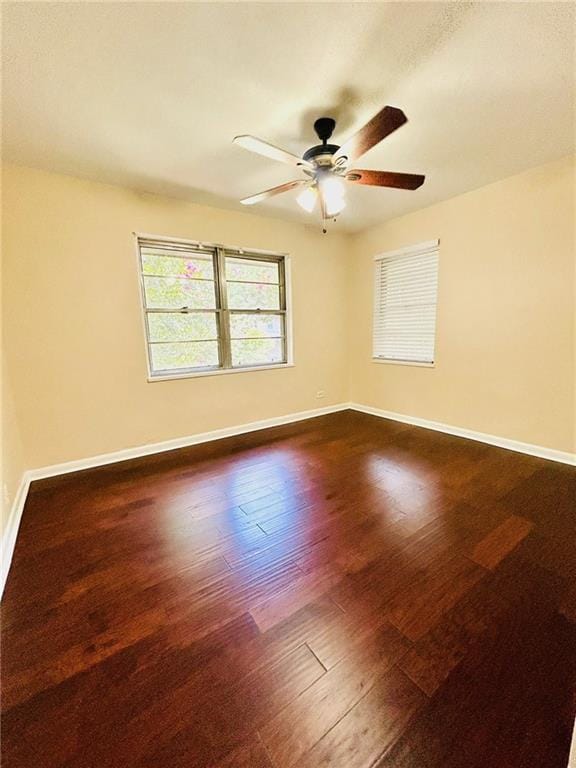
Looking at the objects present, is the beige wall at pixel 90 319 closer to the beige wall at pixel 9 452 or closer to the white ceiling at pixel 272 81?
the beige wall at pixel 9 452

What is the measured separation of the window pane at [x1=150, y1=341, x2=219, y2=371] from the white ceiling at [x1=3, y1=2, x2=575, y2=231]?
1.57 m

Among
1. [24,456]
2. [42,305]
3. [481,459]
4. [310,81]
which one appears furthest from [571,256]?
[24,456]

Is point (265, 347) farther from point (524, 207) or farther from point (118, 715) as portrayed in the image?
point (118, 715)

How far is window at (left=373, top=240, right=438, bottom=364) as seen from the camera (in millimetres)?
3488

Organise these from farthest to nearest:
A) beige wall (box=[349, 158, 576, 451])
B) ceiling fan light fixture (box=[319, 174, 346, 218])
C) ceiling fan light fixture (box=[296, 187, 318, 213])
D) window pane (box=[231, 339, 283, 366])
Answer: window pane (box=[231, 339, 283, 366])
beige wall (box=[349, 158, 576, 451])
ceiling fan light fixture (box=[296, 187, 318, 213])
ceiling fan light fixture (box=[319, 174, 346, 218])

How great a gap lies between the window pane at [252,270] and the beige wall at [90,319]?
211 millimetres

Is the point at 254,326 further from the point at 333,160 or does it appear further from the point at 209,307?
the point at 333,160

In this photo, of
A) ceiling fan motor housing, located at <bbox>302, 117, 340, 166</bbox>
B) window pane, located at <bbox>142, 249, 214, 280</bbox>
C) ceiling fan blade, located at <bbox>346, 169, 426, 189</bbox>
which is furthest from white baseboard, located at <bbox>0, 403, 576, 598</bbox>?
ceiling fan motor housing, located at <bbox>302, 117, 340, 166</bbox>

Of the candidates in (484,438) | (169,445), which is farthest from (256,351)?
(484,438)

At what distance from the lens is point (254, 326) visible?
3.73 m

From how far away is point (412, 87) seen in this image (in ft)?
5.38

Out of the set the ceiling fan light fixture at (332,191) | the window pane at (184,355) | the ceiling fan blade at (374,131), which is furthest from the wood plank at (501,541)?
the window pane at (184,355)

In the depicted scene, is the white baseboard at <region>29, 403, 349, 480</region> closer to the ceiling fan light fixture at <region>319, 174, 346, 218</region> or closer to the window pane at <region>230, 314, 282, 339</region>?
the window pane at <region>230, 314, 282, 339</region>

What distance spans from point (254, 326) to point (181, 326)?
2.93 ft
